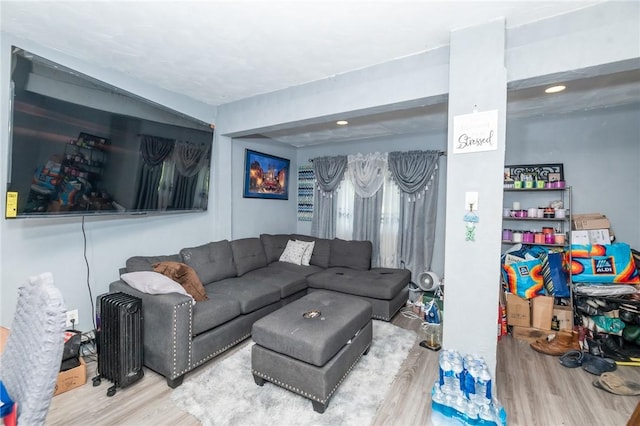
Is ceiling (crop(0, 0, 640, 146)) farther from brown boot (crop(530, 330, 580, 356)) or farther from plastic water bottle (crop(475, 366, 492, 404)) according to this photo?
brown boot (crop(530, 330, 580, 356))

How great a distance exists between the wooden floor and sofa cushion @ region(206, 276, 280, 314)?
60cm

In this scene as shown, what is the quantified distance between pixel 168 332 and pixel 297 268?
6.68 feet

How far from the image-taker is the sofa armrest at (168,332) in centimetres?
193

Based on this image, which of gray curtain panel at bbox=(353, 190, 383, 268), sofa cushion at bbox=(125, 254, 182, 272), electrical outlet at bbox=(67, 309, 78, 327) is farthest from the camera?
gray curtain panel at bbox=(353, 190, 383, 268)

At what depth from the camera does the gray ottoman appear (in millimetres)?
1771

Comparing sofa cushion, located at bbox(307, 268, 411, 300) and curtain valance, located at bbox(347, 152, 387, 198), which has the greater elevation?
curtain valance, located at bbox(347, 152, 387, 198)

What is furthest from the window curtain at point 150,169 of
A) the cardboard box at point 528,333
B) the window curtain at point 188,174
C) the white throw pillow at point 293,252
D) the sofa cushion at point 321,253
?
the cardboard box at point 528,333

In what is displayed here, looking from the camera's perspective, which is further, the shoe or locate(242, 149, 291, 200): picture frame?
locate(242, 149, 291, 200): picture frame

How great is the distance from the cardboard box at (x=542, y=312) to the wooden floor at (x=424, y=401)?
592 millimetres

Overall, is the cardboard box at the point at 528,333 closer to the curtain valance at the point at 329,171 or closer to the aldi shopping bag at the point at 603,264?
the aldi shopping bag at the point at 603,264

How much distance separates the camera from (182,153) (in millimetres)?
2861

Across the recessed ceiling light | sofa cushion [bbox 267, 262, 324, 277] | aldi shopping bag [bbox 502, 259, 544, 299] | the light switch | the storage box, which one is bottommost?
sofa cushion [bbox 267, 262, 324, 277]

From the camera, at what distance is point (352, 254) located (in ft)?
13.0

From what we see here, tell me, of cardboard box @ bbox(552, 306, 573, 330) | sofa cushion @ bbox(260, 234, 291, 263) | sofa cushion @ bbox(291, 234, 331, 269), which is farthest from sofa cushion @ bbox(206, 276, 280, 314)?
cardboard box @ bbox(552, 306, 573, 330)
